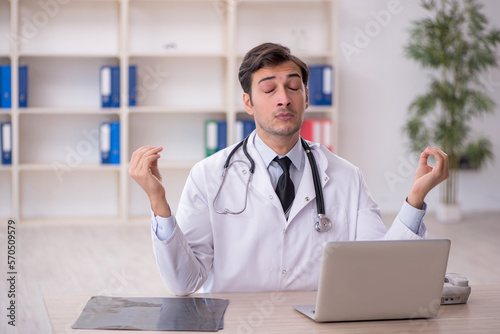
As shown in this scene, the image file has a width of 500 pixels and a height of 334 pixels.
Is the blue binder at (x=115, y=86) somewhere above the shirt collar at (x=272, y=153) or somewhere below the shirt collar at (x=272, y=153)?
above

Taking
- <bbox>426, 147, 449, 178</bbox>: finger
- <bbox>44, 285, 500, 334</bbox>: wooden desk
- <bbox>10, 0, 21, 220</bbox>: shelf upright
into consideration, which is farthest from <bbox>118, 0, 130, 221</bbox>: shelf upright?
<bbox>426, 147, 449, 178</bbox>: finger

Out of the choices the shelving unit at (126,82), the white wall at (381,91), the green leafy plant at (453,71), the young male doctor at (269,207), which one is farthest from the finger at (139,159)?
the white wall at (381,91)

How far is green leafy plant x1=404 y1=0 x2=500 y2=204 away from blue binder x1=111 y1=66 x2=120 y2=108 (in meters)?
2.36

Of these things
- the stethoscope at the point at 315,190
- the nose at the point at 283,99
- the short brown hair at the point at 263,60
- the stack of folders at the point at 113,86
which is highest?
the stack of folders at the point at 113,86

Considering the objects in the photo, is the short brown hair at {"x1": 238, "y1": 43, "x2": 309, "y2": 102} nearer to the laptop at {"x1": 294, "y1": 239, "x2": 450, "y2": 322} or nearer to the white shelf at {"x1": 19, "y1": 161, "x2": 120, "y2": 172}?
the laptop at {"x1": 294, "y1": 239, "x2": 450, "y2": 322}

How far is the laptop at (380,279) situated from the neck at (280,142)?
60cm

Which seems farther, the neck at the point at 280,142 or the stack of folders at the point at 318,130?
the stack of folders at the point at 318,130

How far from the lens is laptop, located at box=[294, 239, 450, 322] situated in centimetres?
138

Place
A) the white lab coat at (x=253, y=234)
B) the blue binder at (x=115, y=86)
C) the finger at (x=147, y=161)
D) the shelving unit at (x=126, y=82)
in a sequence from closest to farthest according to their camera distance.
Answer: the finger at (x=147, y=161), the white lab coat at (x=253, y=234), the blue binder at (x=115, y=86), the shelving unit at (x=126, y=82)

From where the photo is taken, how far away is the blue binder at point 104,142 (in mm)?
5098

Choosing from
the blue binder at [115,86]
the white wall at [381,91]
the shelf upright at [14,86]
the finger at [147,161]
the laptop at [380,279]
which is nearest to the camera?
the laptop at [380,279]

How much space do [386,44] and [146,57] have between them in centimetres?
206

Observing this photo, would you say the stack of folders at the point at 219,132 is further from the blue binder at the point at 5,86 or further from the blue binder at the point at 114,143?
the blue binder at the point at 5,86

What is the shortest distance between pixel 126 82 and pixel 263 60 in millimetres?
3374
